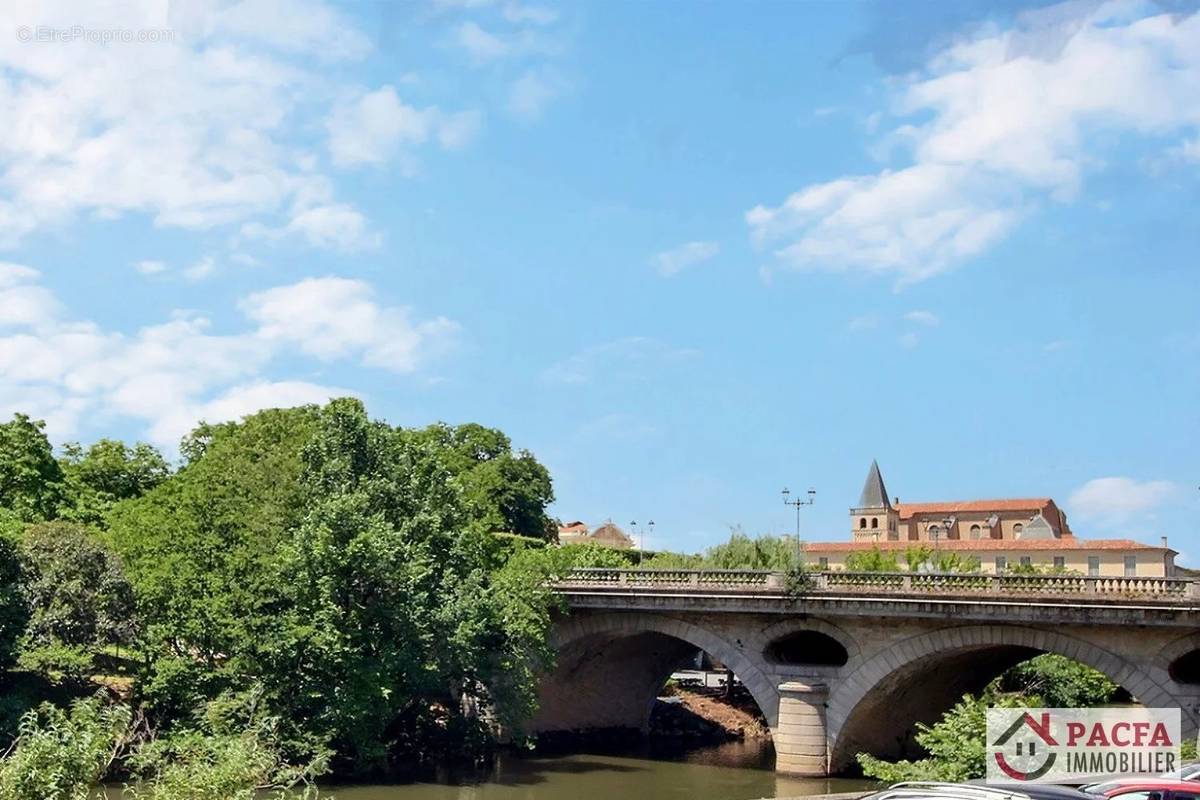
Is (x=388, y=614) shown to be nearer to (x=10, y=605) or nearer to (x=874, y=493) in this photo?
(x=10, y=605)

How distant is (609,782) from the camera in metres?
38.4

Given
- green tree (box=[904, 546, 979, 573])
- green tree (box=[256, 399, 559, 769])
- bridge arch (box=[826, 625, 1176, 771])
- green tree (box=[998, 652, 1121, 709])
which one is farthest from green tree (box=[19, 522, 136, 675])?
green tree (box=[904, 546, 979, 573])

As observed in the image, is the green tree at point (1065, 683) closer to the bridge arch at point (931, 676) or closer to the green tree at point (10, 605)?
the bridge arch at point (931, 676)

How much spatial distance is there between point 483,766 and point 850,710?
38.7 feet

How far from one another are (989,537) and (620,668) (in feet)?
253

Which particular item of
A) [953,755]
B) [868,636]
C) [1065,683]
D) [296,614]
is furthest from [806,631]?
[953,755]

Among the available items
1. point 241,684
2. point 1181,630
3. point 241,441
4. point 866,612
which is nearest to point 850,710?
point 866,612

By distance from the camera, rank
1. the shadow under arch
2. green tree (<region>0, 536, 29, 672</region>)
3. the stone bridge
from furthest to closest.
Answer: the shadow under arch → the stone bridge → green tree (<region>0, 536, 29, 672</region>)

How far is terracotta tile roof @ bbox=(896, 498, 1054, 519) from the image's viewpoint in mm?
117188

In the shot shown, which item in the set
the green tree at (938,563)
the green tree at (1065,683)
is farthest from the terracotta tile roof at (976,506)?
the green tree at (1065,683)

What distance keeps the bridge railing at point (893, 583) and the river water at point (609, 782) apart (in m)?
5.92

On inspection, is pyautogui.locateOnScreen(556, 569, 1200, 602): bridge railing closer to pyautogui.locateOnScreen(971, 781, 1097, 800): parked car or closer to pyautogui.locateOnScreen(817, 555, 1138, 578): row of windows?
pyautogui.locateOnScreen(971, 781, 1097, 800): parked car

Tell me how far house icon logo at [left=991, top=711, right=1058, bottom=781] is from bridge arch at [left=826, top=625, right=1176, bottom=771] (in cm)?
1317

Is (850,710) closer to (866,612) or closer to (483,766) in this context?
(866,612)
